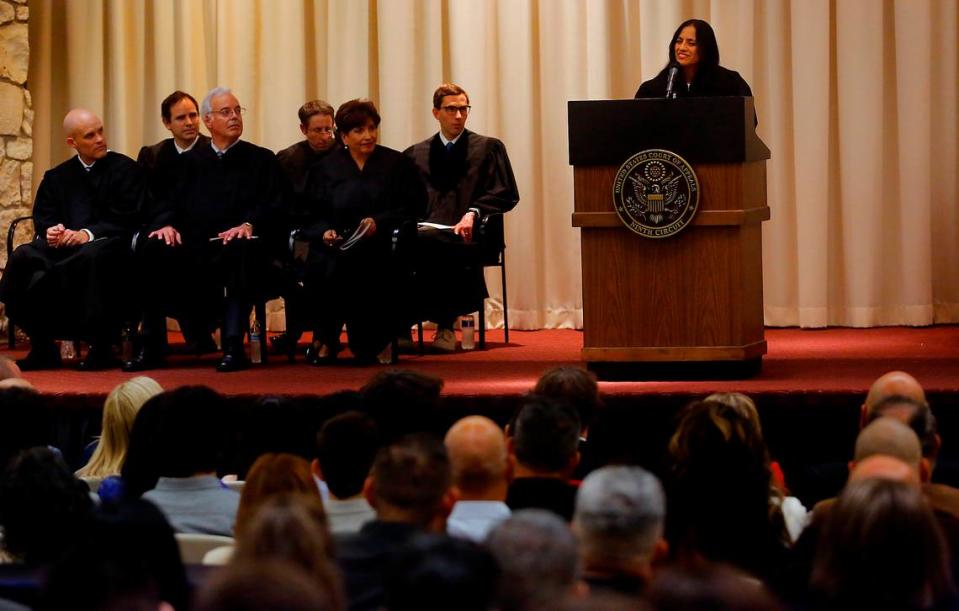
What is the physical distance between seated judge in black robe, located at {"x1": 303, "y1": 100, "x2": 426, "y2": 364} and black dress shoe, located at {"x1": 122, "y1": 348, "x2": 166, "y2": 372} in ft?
2.14

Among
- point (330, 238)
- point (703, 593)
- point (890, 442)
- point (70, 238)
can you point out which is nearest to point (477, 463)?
point (890, 442)

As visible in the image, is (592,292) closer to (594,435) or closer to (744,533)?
(594,435)

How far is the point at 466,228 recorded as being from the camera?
7176mm

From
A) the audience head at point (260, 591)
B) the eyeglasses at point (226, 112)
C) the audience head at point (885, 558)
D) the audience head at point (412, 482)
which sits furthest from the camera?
the eyeglasses at point (226, 112)

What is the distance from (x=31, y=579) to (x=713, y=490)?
1396mm

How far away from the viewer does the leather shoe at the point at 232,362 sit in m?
6.39

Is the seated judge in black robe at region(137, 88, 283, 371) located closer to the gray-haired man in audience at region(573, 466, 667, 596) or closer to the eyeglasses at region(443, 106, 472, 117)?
the eyeglasses at region(443, 106, 472, 117)

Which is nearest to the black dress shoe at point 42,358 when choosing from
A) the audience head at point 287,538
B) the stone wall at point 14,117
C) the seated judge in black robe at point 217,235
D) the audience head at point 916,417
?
the seated judge in black robe at point 217,235

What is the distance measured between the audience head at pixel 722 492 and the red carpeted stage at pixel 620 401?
2.21 ft

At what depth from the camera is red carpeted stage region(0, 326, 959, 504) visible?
15.1 ft

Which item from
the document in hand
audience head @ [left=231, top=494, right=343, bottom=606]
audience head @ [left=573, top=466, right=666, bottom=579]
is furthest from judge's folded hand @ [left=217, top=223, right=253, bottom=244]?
audience head @ [left=231, top=494, right=343, bottom=606]

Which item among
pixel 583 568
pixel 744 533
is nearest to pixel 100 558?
pixel 583 568

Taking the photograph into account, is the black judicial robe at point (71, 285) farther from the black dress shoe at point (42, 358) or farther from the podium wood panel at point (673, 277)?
the podium wood panel at point (673, 277)

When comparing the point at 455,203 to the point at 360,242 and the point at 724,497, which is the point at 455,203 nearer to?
the point at 360,242
